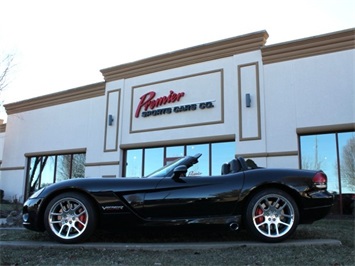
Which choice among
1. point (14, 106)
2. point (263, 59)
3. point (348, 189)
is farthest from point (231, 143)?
point (14, 106)

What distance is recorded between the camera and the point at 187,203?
169 inches

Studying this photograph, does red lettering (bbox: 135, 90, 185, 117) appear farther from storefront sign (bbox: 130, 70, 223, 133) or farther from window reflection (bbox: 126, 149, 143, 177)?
window reflection (bbox: 126, 149, 143, 177)

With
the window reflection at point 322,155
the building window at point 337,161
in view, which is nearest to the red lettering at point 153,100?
the window reflection at point 322,155

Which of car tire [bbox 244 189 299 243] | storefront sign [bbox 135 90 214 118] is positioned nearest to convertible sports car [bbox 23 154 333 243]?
car tire [bbox 244 189 299 243]

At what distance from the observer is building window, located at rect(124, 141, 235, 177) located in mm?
12078

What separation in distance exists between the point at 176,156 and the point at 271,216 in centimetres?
887

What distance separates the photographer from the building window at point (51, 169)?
1586cm

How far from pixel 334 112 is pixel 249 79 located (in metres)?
2.87

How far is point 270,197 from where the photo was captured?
4297 mm

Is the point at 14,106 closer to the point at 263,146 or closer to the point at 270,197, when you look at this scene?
the point at 263,146

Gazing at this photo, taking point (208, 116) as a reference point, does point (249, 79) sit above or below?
above

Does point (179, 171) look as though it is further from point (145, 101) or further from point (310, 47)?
point (145, 101)

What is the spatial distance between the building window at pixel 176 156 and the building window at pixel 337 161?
100 inches

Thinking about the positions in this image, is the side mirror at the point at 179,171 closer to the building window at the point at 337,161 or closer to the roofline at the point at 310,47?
the building window at the point at 337,161
